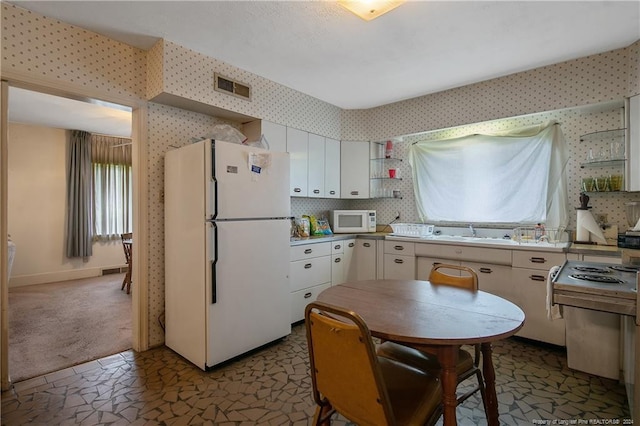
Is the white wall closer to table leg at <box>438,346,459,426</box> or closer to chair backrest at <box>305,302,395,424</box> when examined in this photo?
chair backrest at <box>305,302,395,424</box>

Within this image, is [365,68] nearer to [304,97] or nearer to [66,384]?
[304,97]

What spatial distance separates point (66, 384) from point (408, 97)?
4220mm

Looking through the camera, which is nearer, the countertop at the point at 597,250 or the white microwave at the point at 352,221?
the countertop at the point at 597,250

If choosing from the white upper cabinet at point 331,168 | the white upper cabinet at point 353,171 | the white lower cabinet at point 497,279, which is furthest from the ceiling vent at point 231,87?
the white lower cabinet at point 497,279

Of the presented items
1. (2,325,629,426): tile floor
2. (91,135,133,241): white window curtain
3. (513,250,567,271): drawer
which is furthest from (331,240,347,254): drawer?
(91,135,133,241): white window curtain

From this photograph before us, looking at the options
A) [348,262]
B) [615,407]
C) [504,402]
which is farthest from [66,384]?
[615,407]

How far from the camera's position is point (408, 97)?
12.3ft

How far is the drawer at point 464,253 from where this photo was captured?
2885mm

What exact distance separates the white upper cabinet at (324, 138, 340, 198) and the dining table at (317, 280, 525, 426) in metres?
2.11

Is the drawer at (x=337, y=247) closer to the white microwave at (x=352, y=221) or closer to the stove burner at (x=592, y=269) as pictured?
the white microwave at (x=352, y=221)

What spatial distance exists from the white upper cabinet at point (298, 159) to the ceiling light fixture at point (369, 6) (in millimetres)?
1687

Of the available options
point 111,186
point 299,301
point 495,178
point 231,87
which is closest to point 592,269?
point 495,178

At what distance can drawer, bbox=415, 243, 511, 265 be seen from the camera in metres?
2.88

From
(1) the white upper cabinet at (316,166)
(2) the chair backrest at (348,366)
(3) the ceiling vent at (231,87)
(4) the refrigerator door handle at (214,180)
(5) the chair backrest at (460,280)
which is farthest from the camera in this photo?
(1) the white upper cabinet at (316,166)
